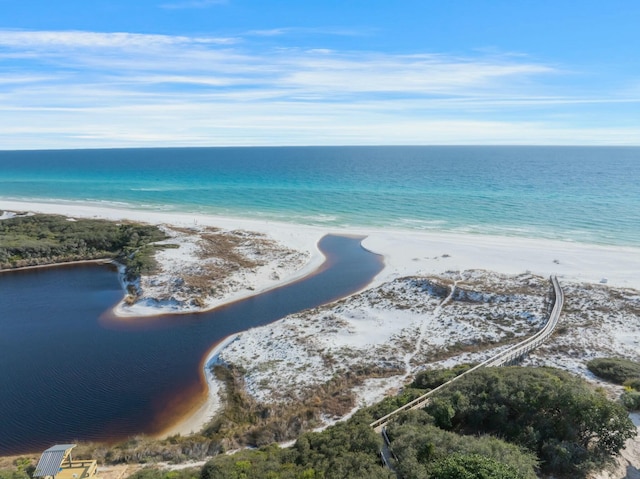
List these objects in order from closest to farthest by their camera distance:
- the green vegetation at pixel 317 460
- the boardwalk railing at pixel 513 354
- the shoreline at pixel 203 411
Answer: the green vegetation at pixel 317 460
the boardwalk railing at pixel 513 354
the shoreline at pixel 203 411

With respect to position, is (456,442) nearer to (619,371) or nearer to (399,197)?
(619,371)

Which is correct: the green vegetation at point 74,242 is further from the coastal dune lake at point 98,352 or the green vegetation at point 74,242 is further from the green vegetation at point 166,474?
the green vegetation at point 166,474

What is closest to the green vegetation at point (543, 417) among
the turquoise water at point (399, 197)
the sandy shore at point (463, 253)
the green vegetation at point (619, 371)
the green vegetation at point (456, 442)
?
the green vegetation at point (456, 442)

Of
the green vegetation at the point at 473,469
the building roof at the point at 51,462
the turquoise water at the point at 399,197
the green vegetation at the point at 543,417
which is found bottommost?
the building roof at the point at 51,462

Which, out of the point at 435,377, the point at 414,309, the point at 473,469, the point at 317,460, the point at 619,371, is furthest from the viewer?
the point at 414,309

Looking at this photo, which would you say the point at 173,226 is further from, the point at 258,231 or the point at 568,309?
the point at 568,309

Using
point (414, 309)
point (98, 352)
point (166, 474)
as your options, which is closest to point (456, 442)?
point (166, 474)
